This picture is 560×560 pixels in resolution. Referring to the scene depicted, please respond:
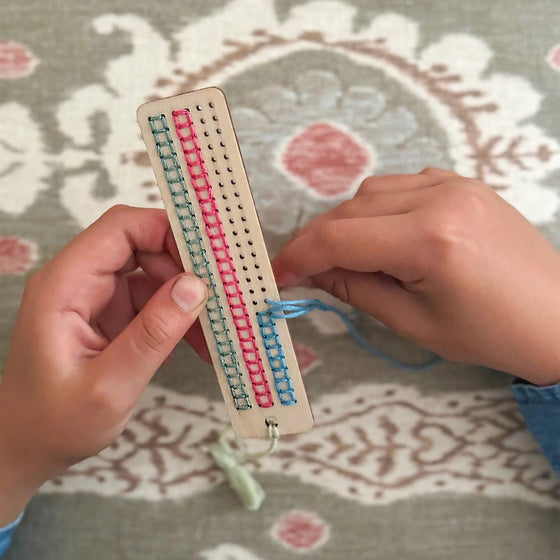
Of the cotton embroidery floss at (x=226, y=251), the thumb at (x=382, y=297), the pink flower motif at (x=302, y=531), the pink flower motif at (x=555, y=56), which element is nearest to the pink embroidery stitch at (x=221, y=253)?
the cotton embroidery floss at (x=226, y=251)

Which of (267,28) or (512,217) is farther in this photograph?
(267,28)

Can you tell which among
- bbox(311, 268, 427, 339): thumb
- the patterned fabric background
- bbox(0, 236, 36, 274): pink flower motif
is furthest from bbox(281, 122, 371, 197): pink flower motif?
bbox(0, 236, 36, 274): pink flower motif

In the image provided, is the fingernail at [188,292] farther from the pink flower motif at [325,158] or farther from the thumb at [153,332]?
the pink flower motif at [325,158]

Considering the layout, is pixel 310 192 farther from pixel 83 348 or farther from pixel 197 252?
pixel 83 348

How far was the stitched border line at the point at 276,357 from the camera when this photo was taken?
0.69m

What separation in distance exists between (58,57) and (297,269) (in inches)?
19.8

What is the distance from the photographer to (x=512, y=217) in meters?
0.71

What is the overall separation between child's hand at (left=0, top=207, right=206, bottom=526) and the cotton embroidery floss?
1.7 inches

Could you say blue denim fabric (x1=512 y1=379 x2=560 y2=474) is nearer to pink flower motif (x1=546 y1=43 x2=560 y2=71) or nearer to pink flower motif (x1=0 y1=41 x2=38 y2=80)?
pink flower motif (x1=546 y1=43 x2=560 y2=71)

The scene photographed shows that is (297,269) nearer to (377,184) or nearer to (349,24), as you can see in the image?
(377,184)

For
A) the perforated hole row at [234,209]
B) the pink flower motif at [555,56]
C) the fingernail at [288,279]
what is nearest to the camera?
the perforated hole row at [234,209]

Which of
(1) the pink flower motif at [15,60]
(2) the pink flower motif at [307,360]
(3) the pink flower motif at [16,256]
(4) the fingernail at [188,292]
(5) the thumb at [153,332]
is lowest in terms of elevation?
(2) the pink flower motif at [307,360]

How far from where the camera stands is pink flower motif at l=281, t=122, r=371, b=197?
861 mm

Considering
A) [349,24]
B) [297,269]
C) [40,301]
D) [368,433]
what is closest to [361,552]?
[368,433]
